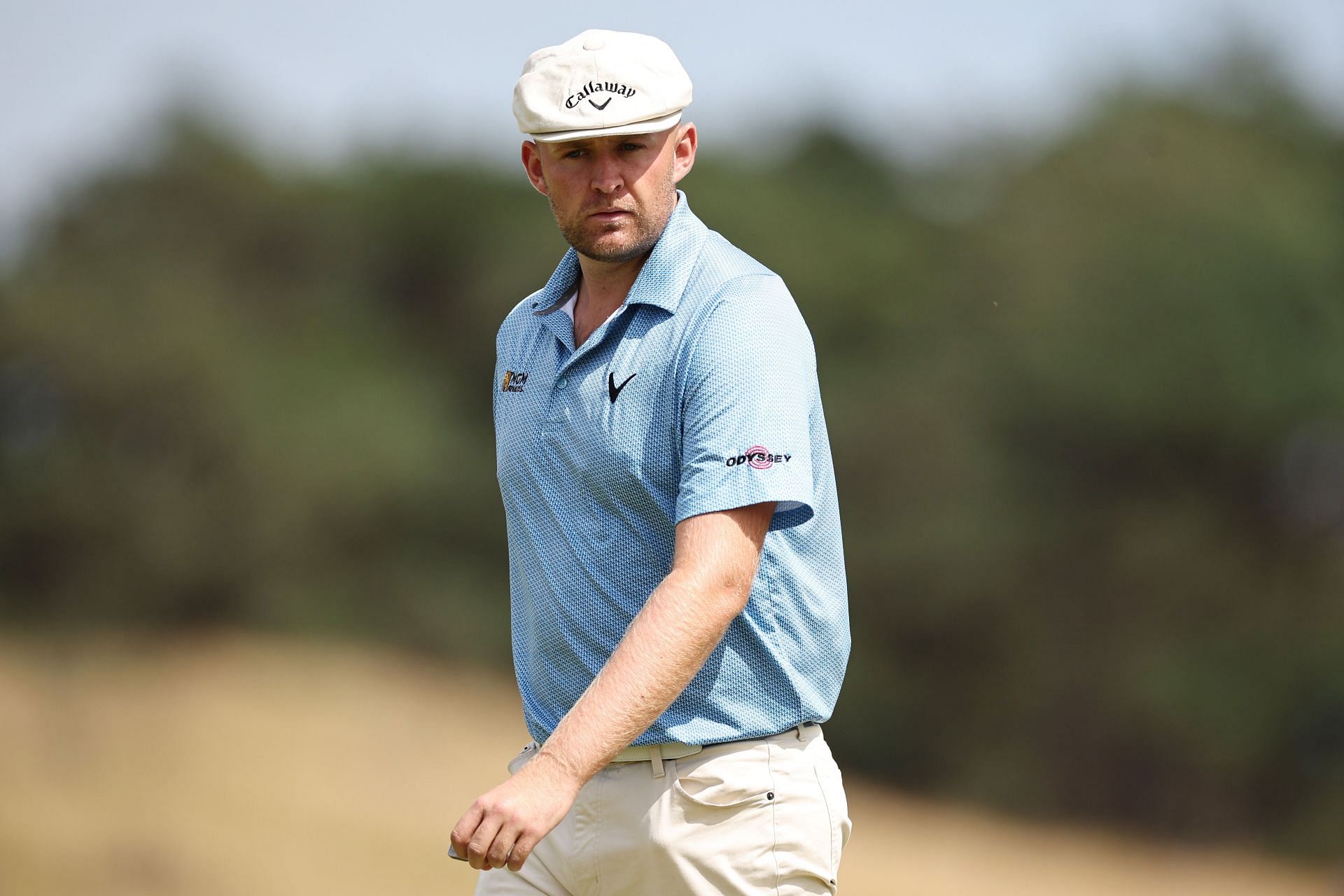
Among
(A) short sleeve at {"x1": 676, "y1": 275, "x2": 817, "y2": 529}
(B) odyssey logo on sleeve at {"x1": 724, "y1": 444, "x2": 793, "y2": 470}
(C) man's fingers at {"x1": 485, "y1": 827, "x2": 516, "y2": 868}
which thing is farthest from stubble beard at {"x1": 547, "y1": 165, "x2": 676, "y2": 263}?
(C) man's fingers at {"x1": 485, "y1": 827, "x2": 516, "y2": 868}

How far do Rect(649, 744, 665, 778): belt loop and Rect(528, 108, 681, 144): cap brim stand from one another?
1.24 m

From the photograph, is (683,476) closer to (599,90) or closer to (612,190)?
(612,190)

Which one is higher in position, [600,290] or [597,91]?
[597,91]

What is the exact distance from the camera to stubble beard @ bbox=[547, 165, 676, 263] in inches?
135

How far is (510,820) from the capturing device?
112 inches

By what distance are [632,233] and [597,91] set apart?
12.1 inches
